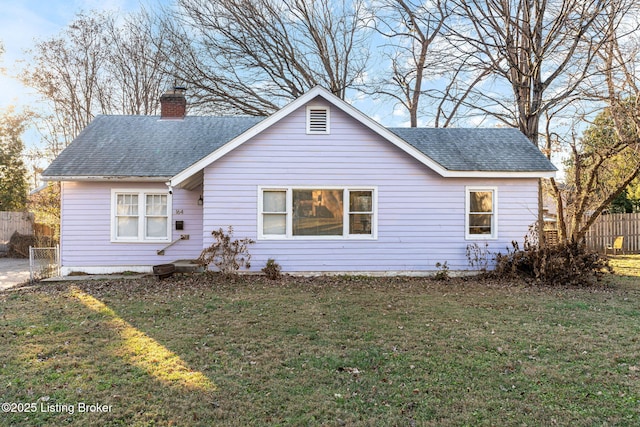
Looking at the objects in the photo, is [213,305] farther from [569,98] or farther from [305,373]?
[569,98]

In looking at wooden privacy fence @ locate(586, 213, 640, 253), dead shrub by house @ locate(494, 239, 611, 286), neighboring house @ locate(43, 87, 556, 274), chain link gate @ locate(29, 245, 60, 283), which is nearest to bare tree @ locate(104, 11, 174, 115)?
neighboring house @ locate(43, 87, 556, 274)

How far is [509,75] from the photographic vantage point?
1520 cm

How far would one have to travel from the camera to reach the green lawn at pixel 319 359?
3.21 m

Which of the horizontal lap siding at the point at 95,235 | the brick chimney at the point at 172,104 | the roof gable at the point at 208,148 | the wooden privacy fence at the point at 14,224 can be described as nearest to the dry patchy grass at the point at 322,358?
the horizontal lap siding at the point at 95,235

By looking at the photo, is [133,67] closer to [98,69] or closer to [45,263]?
[98,69]

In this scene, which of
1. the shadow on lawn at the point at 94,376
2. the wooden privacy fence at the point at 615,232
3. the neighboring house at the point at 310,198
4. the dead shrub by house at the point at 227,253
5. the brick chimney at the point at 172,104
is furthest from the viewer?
the wooden privacy fence at the point at 615,232

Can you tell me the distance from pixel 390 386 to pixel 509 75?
51.3 ft

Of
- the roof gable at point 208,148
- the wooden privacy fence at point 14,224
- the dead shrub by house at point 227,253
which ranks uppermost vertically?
the roof gable at point 208,148

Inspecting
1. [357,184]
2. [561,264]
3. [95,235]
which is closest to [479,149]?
[561,264]

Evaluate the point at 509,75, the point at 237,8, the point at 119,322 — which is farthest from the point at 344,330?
the point at 237,8

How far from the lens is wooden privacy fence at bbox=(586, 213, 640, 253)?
16.9 m

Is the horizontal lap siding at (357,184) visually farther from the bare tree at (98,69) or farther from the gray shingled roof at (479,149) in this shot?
the bare tree at (98,69)

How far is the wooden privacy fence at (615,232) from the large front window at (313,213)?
45.3 feet

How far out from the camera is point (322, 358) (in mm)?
4395
